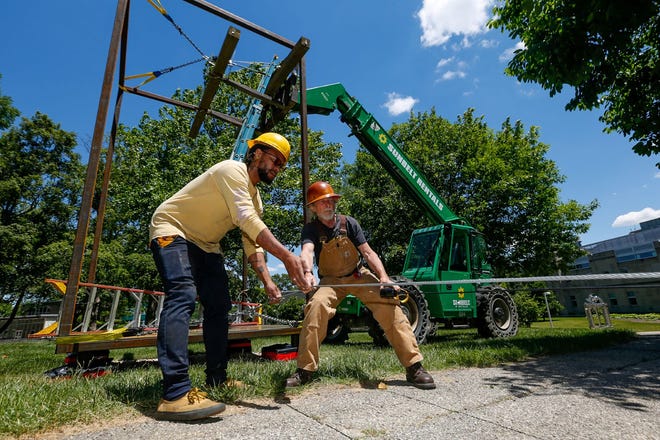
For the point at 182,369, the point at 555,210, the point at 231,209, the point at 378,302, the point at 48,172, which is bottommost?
the point at 182,369

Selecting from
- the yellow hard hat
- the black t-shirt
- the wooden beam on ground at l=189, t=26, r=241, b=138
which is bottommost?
the black t-shirt

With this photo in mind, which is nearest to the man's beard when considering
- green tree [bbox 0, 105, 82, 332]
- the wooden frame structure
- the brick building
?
the wooden frame structure

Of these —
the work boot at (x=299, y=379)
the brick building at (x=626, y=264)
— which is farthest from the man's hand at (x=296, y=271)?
the brick building at (x=626, y=264)

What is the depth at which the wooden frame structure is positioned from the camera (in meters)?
3.80

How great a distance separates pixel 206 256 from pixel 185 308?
50 cm

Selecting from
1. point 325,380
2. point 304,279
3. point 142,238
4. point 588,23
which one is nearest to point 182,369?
point 304,279

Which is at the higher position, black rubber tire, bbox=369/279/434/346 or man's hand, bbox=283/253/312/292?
man's hand, bbox=283/253/312/292

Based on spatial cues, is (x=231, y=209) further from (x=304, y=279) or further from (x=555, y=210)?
(x=555, y=210)

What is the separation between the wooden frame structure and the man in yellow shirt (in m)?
1.83

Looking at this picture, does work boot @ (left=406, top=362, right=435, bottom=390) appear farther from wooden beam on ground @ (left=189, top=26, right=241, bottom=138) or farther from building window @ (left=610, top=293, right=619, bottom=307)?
building window @ (left=610, top=293, right=619, bottom=307)

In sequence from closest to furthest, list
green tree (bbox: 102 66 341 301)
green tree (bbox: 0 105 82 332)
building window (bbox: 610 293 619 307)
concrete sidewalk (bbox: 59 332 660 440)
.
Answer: concrete sidewalk (bbox: 59 332 660 440) → green tree (bbox: 102 66 341 301) → green tree (bbox: 0 105 82 332) → building window (bbox: 610 293 619 307)

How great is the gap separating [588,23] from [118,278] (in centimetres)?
1918

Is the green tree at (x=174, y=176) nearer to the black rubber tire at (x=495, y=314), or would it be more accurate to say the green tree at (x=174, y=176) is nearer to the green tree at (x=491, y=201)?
the green tree at (x=491, y=201)

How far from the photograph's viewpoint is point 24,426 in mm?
1802
